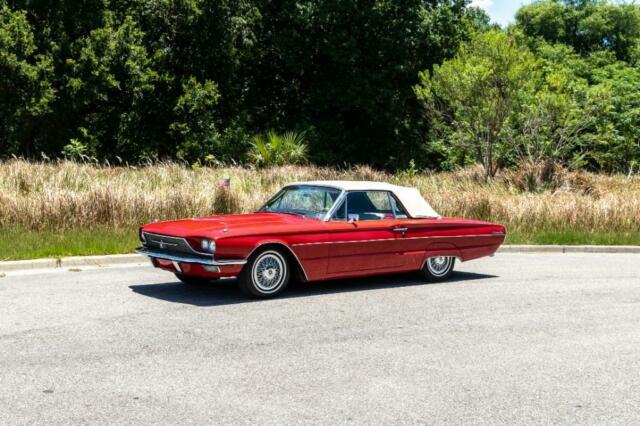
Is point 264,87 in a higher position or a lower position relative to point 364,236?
higher

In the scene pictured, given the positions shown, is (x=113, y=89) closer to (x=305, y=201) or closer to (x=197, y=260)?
(x=305, y=201)

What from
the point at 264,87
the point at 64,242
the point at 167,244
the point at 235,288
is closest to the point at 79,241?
the point at 64,242

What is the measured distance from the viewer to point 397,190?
450 inches

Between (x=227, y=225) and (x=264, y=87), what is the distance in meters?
40.0

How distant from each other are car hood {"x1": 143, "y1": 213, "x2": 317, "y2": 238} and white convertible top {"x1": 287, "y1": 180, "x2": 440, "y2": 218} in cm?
72

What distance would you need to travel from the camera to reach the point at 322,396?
601cm

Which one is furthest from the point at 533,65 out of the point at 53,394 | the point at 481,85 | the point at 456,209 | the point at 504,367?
the point at 53,394

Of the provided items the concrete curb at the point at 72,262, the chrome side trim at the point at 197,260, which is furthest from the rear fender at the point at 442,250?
the concrete curb at the point at 72,262

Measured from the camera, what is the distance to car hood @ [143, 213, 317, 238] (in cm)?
954

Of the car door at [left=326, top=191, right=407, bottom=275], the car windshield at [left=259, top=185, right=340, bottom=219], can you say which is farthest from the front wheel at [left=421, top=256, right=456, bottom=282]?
the car windshield at [left=259, top=185, right=340, bottom=219]

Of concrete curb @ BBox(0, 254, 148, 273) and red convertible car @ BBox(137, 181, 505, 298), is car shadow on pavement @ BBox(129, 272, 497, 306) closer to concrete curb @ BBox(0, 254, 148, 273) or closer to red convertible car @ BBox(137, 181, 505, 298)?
red convertible car @ BBox(137, 181, 505, 298)

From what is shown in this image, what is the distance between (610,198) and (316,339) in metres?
15.1

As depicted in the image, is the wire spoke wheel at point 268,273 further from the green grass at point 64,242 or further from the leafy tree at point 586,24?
the leafy tree at point 586,24

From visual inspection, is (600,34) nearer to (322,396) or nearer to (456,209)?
(456,209)
